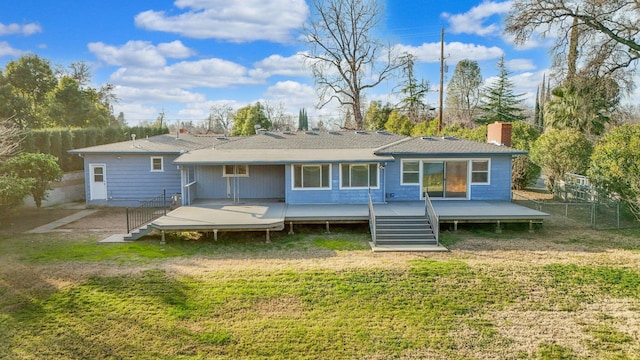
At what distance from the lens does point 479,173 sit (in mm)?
16734

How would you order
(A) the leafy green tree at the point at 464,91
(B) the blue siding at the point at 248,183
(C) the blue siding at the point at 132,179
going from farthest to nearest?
(A) the leafy green tree at the point at 464,91 < (C) the blue siding at the point at 132,179 < (B) the blue siding at the point at 248,183

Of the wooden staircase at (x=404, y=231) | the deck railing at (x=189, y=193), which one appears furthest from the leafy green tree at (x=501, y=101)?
the deck railing at (x=189, y=193)

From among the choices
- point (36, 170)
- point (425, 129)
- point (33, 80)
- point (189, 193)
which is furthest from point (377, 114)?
point (36, 170)

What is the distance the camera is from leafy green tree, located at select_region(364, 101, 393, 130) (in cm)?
3838

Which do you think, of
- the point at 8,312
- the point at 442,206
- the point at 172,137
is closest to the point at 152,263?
the point at 8,312

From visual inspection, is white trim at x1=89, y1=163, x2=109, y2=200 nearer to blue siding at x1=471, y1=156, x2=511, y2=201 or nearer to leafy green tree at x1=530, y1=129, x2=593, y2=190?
blue siding at x1=471, y1=156, x2=511, y2=201

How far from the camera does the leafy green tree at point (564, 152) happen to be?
2002 centimetres

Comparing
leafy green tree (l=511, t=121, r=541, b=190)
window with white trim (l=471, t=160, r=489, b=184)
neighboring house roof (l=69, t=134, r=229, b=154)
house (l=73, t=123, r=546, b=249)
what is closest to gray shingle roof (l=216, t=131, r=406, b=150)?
house (l=73, t=123, r=546, b=249)

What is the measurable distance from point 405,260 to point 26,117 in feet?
84.5

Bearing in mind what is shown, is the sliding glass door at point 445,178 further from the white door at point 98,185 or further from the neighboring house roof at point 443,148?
the white door at point 98,185

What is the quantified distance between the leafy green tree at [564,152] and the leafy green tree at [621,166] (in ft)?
13.4

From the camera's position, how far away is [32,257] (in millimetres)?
11172

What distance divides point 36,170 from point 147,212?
5038 millimetres

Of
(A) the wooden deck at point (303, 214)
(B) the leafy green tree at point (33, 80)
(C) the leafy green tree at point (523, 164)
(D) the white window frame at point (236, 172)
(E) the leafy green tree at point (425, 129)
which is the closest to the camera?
(A) the wooden deck at point (303, 214)
